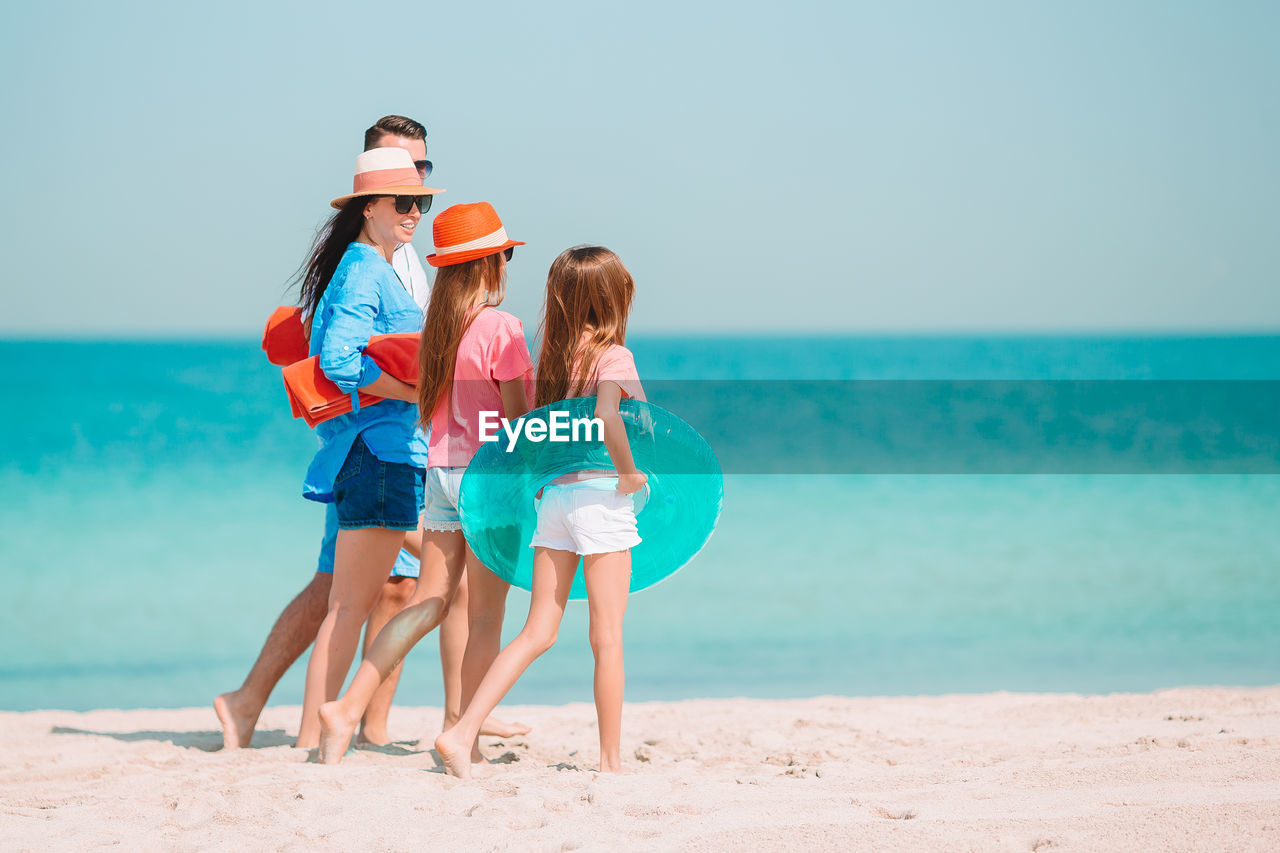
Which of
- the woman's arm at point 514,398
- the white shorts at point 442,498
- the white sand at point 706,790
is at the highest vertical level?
the woman's arm at point 514,398

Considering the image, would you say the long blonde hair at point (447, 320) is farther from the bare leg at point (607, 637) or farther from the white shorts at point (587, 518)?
the bare leg at point (607, 637)

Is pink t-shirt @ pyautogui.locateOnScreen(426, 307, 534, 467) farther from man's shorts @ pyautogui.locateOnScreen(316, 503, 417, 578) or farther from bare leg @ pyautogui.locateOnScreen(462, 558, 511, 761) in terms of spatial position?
man's shorts @ pyautogui.locateOnScreen(316, 503, 417, 578)

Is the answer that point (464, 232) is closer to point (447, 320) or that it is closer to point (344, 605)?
point (447, 320)

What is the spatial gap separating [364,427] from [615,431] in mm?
927

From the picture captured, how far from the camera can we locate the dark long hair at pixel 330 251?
3.72 m

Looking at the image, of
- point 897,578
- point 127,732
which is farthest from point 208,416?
point 127,732

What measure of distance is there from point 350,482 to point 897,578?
229 inches

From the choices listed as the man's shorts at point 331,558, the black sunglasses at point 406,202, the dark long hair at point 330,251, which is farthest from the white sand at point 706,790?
the black sunglasses at point 406,202

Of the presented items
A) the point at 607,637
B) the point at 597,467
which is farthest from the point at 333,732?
Answer: the point at 597,467

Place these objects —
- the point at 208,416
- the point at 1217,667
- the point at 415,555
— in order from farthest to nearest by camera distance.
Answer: the point at 208,416 → the point at 1217,667 → the point at 415,555

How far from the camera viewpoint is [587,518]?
3.17m

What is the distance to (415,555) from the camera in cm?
387

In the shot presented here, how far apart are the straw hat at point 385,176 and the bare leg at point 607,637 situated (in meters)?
1.38

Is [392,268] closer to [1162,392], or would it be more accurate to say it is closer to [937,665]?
[937,665]
